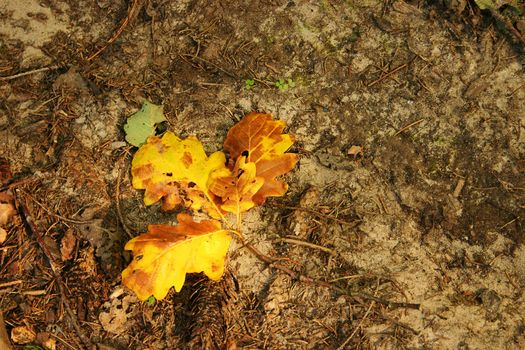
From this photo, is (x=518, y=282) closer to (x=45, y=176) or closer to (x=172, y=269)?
(x=172, y=269)

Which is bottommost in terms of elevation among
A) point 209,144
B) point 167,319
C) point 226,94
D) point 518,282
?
point 167,319

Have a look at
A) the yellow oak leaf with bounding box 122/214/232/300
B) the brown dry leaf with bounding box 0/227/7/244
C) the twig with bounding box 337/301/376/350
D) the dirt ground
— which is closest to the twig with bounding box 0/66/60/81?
the dirt ground

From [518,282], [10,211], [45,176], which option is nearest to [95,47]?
[45,176]

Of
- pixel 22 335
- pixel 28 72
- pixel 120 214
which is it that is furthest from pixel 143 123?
pixel 22 335

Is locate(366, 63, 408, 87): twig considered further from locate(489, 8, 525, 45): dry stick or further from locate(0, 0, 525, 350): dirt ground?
locate(489, 8, 525, 45): dry stick

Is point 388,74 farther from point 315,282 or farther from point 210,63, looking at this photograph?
point 315,282
